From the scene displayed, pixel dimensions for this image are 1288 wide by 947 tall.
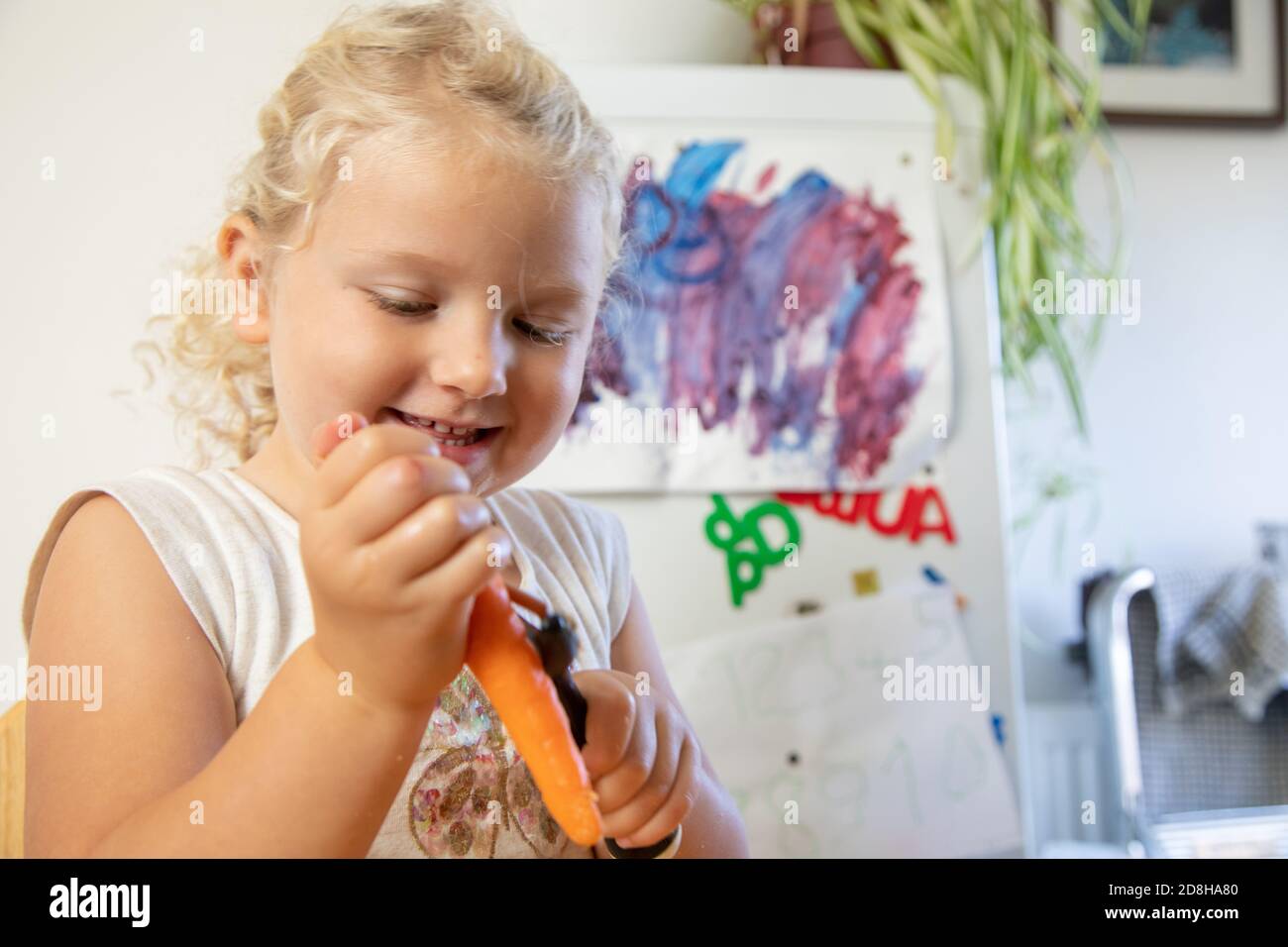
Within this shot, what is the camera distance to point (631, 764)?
332mm

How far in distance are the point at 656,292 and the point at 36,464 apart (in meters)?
0.44

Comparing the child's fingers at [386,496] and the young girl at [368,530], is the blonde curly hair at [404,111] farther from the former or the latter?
the child's fingers at [386,496]

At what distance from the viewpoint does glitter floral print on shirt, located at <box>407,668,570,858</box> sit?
16.3 inches

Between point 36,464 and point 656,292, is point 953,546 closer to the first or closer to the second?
point 656,292

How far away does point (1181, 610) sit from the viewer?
3.81 ft

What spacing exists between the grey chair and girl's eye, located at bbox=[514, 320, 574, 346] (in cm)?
86

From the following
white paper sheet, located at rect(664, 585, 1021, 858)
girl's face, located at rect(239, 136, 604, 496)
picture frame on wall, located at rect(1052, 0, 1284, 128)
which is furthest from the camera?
picture frame on wall, located at rect(1052, 0, 1284, 128)

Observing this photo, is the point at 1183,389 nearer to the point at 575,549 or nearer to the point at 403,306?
the point at 575,549

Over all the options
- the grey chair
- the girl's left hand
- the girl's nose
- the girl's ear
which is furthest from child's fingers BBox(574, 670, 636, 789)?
the grey chair

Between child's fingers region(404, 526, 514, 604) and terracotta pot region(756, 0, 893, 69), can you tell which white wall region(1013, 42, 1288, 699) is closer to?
terracotta pot region(756, 0, 893, 69)

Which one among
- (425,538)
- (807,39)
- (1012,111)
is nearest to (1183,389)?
(1012,111)

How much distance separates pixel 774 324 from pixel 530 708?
627 millimetres

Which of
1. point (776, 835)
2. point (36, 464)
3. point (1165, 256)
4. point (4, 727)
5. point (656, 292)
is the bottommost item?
point (776, 835)

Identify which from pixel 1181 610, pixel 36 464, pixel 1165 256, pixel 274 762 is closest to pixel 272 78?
pixel 36 464
